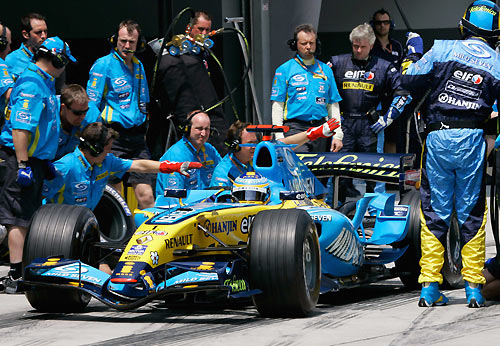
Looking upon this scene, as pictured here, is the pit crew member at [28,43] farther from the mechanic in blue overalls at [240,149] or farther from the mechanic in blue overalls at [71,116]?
the mechanic in blue overalls at [240,149]

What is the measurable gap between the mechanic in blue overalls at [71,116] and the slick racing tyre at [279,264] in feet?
9.12

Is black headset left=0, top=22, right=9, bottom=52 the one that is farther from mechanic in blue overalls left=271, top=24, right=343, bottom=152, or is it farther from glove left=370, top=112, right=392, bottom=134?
glove left=370, top=112, right=392, bottom=134

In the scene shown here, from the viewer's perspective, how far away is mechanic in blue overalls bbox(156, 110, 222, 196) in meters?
9.95

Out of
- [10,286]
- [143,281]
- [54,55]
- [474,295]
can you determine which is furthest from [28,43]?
[474,295]

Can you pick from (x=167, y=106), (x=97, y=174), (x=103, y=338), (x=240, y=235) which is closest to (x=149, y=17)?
(x=167, y=106)

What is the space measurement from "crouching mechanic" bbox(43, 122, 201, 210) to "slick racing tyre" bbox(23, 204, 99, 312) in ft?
4.47

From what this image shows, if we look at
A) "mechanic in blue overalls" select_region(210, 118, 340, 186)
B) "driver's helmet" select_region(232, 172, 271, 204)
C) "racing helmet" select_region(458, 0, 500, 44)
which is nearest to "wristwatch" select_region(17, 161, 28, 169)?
"mechanic in blue overalls" select_region(210, 118, 340, 186)

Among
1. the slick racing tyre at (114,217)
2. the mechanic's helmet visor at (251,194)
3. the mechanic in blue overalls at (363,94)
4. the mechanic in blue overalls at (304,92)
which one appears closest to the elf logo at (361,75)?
the mechanic in blue overalls at (363,94)

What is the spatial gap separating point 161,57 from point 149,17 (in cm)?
486

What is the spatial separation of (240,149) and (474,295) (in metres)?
2.55

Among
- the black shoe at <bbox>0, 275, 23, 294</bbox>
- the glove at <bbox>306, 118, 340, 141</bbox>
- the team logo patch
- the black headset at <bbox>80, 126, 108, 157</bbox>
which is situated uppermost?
the team logo patch

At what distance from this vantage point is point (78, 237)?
7746 millimetres

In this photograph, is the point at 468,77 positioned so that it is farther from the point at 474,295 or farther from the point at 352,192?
the point at 352,192

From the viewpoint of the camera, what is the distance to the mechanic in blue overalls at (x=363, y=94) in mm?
11609
